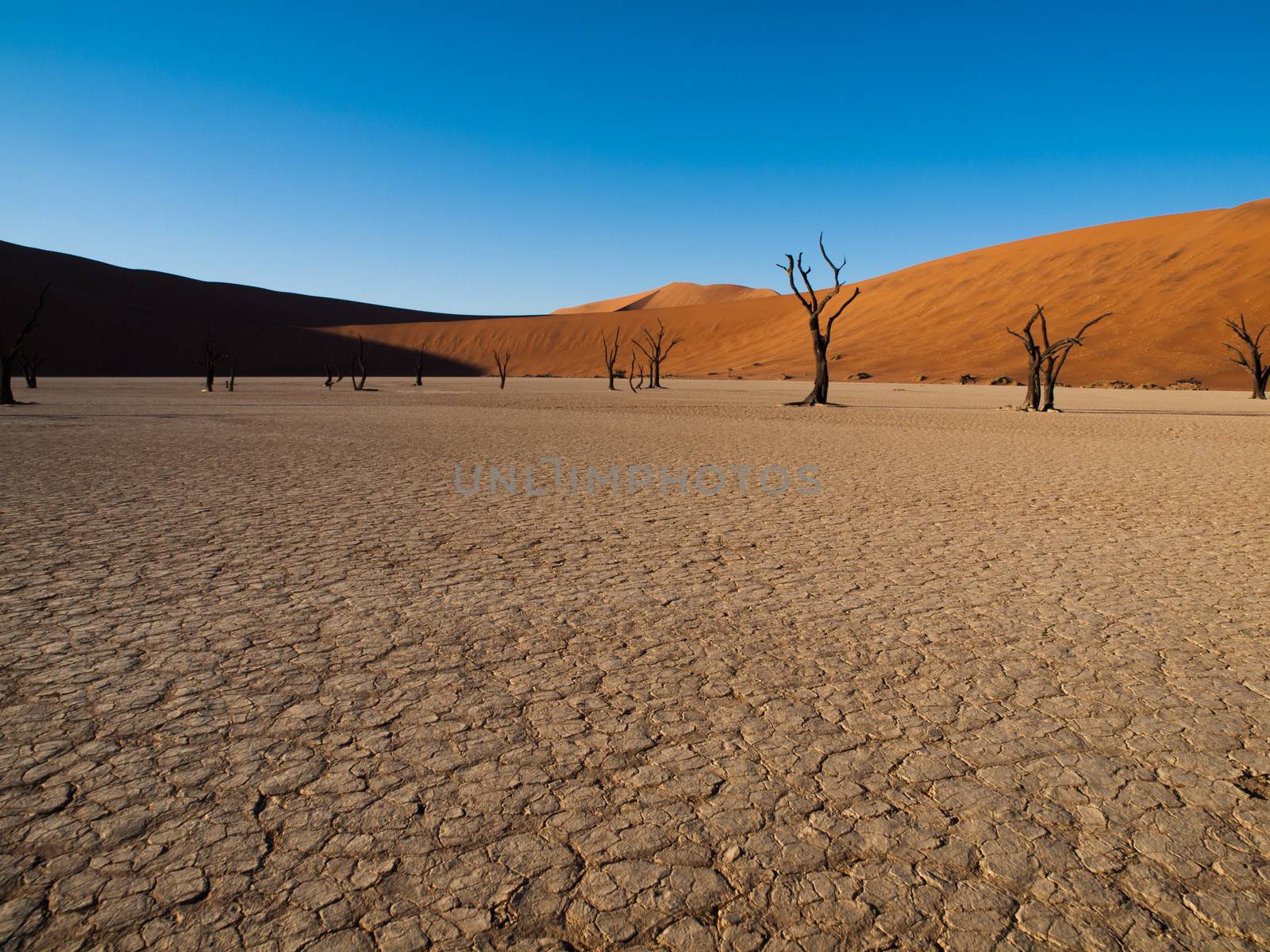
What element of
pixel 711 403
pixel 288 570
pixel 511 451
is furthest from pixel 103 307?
pixel 288 570

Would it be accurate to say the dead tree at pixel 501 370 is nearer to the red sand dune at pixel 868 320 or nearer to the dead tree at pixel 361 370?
the dead tree at pixel 361 370

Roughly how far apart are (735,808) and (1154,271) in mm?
63720

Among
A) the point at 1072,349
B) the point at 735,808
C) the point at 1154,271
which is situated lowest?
the point at 735,808

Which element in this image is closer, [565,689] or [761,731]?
[761,731]

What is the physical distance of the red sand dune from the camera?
47.7m

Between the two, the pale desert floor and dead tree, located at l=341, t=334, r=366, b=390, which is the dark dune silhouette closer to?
dead tree, located at l=341, t=334, r=366, b=390

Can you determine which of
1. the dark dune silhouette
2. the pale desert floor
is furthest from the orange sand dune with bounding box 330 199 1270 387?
the pale desert floor

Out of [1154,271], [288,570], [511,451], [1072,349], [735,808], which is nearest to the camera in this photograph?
[735,808]

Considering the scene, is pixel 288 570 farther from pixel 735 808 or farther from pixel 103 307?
pixel 103 307

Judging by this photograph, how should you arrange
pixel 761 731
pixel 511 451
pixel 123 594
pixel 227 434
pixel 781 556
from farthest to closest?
pixel 227 434, pixel 511 451, pixel 781 556, pixel 123 594, pixel 761 731

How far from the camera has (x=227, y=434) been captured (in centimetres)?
1477

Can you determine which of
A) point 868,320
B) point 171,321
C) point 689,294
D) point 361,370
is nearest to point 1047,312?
point 868,320

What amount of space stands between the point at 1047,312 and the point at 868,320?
52.9 feet

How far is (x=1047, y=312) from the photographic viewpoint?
185 ft
